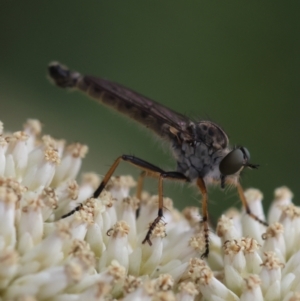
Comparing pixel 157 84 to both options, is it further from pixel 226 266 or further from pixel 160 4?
pixel 226 266

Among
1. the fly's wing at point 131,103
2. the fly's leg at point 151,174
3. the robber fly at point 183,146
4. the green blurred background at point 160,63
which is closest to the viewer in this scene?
the fly's leg at point 151,174

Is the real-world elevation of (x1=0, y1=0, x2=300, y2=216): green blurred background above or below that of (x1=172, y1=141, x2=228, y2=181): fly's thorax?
above

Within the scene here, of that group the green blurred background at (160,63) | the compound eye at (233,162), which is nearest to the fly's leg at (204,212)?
the compound eye at (233,162)

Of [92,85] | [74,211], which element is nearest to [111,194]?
[74,211]

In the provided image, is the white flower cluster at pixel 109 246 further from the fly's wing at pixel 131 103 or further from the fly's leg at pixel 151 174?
the fly's wing at pixel 131 103

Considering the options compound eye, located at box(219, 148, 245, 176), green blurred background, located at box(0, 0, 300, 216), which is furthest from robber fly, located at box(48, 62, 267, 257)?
green blurred background, located at box(0, 0, 300, 216)

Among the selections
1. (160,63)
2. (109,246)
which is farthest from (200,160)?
(160,63)

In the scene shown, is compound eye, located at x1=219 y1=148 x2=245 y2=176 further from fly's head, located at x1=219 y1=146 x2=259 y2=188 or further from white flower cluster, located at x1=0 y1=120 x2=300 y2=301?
white flower cluster, located at x1=0 y1=120 x2=300 y2=301
